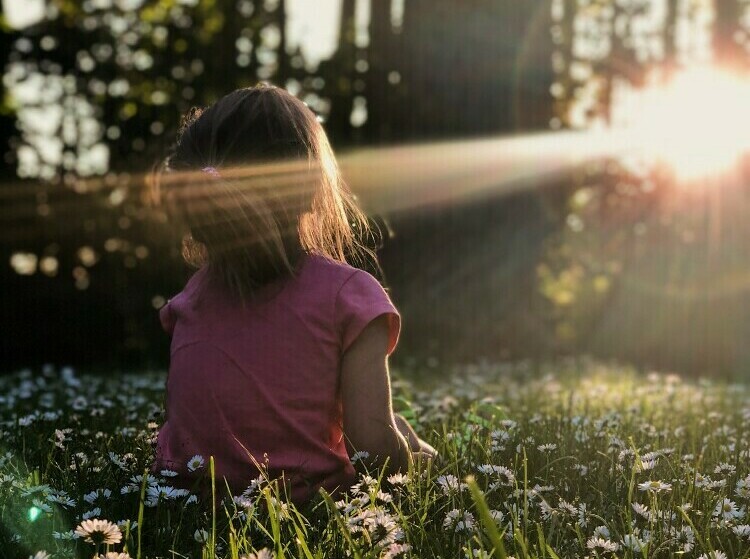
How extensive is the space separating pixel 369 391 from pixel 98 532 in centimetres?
88

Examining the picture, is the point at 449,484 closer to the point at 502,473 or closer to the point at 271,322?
the point at 502,473

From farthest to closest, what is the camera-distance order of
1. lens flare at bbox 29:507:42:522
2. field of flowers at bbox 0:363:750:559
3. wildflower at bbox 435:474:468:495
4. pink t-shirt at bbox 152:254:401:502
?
pink t-shirt at bbox 152:254:401:502, wildflower at bbox 435:474:468:495, lens flare at bbox 29:507:42:522, field of flowers at bbox 0:363:750:559

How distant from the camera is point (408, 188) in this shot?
1145 cm

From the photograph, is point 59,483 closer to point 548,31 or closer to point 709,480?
point 709,480

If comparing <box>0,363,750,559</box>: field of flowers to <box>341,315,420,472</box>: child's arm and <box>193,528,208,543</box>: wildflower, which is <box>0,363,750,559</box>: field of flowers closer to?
<box>193,528,208,543</box>: wildflower

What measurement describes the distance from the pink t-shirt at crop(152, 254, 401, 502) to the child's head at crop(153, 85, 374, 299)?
0.34 feet

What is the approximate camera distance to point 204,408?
267 centimetres

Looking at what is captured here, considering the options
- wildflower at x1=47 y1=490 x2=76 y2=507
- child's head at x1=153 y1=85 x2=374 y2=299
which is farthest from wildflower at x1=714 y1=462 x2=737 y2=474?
wildflower at x1=47 y1=490 x2=76 y2=507

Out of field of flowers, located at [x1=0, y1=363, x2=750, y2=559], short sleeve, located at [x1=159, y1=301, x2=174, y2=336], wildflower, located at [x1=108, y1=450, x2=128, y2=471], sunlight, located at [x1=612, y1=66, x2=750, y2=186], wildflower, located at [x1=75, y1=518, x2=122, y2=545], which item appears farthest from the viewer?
sunlight, located at [x1=612, y1=66, x2=750, y2=186]

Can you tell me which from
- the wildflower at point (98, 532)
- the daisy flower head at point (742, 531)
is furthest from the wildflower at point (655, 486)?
the wildflower at point (98, 532)

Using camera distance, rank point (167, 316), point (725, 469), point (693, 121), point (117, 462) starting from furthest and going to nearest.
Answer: point (693, 121), point (167, 316), point (725, 469), point (117, 462)

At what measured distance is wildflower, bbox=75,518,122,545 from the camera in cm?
190

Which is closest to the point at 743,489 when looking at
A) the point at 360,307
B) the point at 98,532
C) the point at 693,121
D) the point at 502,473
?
the point at 502,473

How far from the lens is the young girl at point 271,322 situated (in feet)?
8.34
